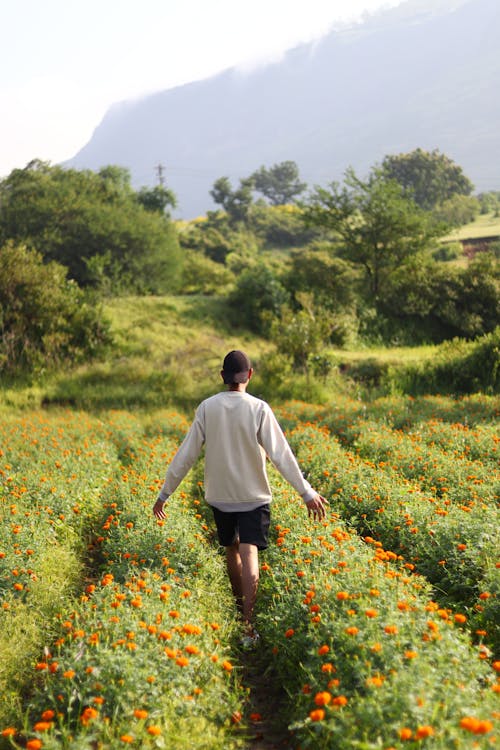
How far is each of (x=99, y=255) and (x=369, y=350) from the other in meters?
13.3

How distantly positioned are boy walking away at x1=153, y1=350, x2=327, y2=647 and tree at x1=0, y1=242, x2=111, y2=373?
14.0m

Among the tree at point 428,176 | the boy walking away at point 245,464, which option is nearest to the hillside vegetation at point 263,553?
the boy walking away at point 245,464

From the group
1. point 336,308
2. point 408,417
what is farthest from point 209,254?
point 408,417

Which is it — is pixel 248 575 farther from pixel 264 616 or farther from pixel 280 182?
pixel 280 182

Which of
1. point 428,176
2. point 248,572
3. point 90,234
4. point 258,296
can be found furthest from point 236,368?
Answer: point 428,176

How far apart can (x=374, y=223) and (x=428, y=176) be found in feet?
141

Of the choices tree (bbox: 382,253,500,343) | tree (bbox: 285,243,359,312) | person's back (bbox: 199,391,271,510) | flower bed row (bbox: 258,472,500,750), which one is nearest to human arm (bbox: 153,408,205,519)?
person's back (bbox: 199,391,271,510)

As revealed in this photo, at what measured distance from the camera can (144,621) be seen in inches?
147

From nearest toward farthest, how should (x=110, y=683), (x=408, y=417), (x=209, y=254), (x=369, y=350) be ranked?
(x=110, y=683) < (x=408, y=417) < (x=369, y=350) < (x=209, y=254)

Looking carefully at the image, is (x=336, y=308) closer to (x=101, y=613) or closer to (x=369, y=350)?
(x=369, y=350)

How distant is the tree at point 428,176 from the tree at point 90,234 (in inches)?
1572

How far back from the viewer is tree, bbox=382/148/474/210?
6112 centimetres

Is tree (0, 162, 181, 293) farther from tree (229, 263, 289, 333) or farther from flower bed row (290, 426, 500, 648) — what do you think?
flower bed row (290, 426, 500, 648)

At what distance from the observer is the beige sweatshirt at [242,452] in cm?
435
